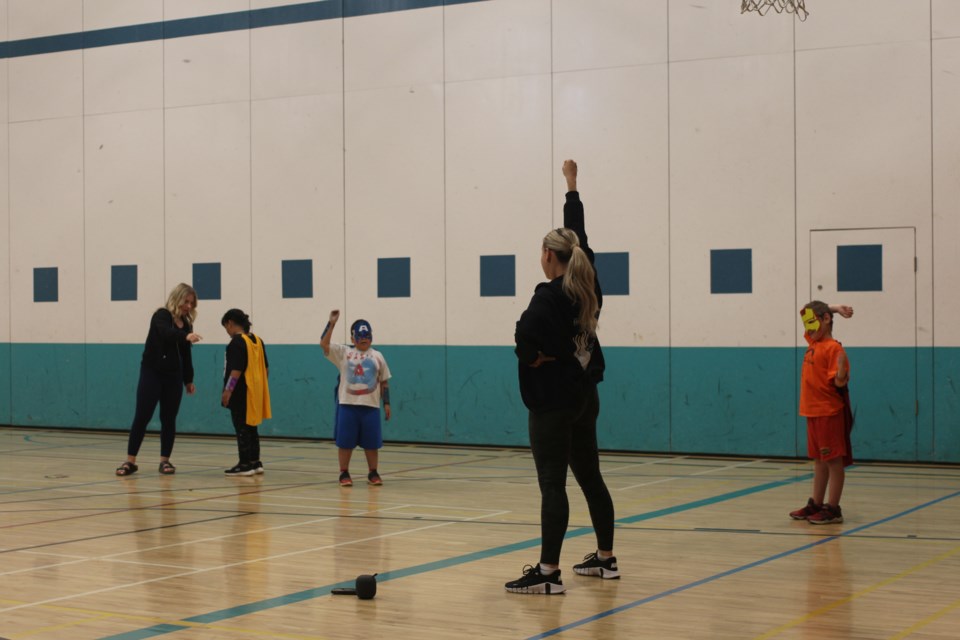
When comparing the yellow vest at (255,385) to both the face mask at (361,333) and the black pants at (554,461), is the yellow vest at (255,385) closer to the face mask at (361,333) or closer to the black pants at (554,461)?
the face mask at (361,333)

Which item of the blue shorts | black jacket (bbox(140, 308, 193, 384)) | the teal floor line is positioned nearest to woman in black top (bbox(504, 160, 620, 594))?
the teal floor line

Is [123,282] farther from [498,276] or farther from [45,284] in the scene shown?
[498,276]

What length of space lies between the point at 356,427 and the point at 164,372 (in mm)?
2475

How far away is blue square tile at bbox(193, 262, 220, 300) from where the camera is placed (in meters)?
18.6

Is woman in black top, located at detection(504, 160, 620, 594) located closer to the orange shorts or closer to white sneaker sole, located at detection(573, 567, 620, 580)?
white sneaker sole, located at detection(573, 567, 620, 580)

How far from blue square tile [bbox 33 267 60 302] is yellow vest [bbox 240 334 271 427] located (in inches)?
294

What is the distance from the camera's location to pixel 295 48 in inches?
708

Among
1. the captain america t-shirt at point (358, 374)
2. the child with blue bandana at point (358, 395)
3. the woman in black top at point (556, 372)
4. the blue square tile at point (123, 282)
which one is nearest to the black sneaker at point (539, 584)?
the woman in black top at point (556, 372)

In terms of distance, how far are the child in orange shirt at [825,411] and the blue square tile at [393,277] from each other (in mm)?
7878

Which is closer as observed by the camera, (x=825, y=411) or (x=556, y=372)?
(x=556, y=372)

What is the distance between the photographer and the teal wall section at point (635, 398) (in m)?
14.5

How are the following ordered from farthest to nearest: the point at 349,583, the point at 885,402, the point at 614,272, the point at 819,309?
the point at 614,272 < the point at 885,402 < the point at 819,309 < the point at 349,583

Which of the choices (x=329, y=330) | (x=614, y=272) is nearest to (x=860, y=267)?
(x=614, y=272)

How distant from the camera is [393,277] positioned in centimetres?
1723
